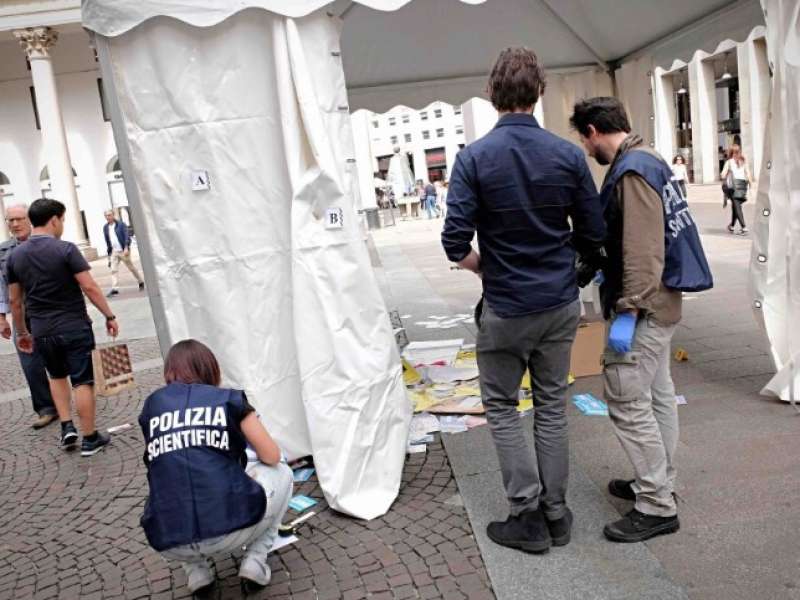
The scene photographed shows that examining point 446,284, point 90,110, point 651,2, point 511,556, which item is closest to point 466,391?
point 511,556

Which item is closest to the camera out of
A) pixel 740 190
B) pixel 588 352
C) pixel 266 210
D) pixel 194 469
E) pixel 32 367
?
pixel 194 469

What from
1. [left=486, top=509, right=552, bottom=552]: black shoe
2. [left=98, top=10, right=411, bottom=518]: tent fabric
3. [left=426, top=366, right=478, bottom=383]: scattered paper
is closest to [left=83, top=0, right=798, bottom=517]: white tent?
[left=98, top=10, right=411, bottom=518]: tent fabric

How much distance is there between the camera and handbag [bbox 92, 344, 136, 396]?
6246 mm

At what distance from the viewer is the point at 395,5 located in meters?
3.55

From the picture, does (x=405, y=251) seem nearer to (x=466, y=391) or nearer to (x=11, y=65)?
(x=466, y=391)

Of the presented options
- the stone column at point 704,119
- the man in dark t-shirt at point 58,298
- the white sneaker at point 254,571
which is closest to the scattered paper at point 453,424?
the white sneaker at point 254,571

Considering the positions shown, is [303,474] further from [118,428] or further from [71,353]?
[118,428]

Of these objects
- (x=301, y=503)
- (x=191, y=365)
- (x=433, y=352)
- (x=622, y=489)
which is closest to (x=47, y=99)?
(x=433, y=352)

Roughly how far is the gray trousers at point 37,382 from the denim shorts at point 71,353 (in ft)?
3.24

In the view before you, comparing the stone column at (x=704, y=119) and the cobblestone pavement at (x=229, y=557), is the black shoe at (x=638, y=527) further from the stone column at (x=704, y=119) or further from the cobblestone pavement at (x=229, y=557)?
the stone column at (x=704, y=119)

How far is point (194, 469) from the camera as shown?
261 centimetres

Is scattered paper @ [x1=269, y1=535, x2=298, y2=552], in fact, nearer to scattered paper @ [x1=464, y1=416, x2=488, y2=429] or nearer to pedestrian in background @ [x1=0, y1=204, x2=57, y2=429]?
scattered paper @ [x1=464, y1=416, x2=488, y2=429]

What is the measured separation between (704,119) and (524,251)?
33387mm

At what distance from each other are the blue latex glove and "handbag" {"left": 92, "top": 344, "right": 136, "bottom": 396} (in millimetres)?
4828
